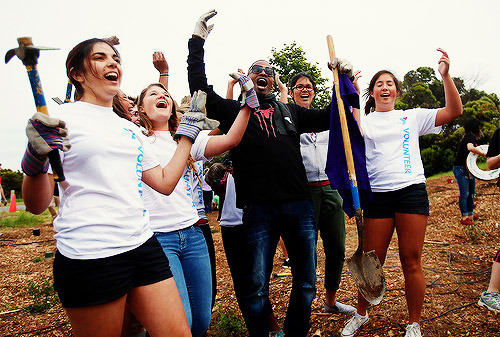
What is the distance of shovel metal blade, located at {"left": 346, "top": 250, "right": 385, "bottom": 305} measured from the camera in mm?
2748

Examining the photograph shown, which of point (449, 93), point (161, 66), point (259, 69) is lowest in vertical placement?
point (449, 93)

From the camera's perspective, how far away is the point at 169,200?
2.30 meters

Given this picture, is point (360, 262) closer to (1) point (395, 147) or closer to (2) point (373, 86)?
(1) point (395, 147)

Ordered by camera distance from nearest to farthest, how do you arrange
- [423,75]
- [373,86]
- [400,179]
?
1. [400,179]
2. [373,86]
3. [423,75]

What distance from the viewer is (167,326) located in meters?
1.69

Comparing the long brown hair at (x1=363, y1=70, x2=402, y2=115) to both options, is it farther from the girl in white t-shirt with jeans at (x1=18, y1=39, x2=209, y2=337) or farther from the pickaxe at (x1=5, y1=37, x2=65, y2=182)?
the pickaxe at (x1=5, y1=37, x2=65, y2=182)

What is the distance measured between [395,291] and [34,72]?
395 centimetres

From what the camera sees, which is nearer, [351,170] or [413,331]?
[413,331]

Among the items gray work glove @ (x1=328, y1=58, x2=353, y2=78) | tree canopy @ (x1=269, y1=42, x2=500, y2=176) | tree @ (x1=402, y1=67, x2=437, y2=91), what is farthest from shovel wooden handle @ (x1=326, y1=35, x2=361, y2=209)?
tree @ (x1=402, y1=67, x2=437, y2=91)

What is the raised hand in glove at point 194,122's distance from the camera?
2014 millimetres

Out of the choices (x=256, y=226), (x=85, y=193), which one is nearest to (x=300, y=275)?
(x=256, y=226)

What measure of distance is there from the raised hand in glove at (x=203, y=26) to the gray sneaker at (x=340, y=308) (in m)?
2.84

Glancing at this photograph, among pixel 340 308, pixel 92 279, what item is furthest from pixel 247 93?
pixel 340 308

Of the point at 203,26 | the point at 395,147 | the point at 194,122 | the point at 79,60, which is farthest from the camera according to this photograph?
the point at 395,147
